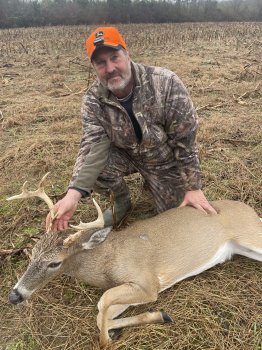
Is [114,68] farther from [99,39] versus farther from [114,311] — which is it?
[114,311]

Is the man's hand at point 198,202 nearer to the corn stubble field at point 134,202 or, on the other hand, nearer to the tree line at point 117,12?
the corn stubble field at point 134,202

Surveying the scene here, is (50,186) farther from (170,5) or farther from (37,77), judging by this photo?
(170,5)

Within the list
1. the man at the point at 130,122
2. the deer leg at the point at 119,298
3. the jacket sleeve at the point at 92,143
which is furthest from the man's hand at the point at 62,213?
the deer leg at the point at 119,298

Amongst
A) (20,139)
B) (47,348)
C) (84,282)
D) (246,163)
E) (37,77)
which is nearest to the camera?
(47,348)

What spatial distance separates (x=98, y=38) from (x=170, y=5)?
50483 millimetres

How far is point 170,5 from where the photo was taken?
164 ft

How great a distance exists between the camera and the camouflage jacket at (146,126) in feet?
12.7

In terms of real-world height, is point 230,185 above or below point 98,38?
below

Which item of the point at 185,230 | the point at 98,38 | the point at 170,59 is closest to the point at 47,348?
the point at 185,230

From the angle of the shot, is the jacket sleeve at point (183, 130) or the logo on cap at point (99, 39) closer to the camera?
the logo on cap at point (99, 39)

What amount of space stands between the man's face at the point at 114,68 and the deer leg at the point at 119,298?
176cm

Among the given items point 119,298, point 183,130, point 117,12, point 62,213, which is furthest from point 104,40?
point 117,12

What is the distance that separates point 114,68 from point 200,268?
190 cm

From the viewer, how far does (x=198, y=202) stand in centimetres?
384
